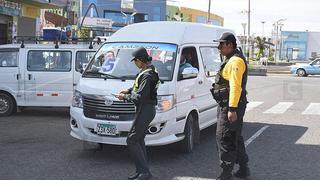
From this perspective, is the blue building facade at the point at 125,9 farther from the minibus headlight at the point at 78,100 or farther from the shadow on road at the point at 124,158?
the minibus headlight at the point at 78,100

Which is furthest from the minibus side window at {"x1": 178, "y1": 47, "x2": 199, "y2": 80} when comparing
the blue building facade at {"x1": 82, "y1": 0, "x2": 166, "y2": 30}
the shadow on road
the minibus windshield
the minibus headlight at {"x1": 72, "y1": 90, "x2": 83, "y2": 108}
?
the blue building facade at {"x1": 82, "y1": 0, "x2": 166, "y2": 30}

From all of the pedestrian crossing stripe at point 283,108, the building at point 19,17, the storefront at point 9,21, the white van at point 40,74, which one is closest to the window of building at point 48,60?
the white van at point 40,74

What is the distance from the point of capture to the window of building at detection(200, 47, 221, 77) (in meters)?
9.55

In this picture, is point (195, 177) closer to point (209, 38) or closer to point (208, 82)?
point (208, 82)

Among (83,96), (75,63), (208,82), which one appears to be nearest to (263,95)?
(75,63)

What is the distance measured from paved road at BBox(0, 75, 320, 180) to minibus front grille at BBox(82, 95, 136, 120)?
2.45 feet

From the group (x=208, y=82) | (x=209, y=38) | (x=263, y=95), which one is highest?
(x=209, y=38)

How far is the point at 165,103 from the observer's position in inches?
306

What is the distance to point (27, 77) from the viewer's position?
12.7m

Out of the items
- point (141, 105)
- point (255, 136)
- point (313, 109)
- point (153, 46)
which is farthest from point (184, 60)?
point (313, 109)

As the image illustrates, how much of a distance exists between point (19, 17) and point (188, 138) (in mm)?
16354

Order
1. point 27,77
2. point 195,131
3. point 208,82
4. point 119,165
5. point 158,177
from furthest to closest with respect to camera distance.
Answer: point 27,77, point 208,82, point 195,131, point 119,165, point 158,177

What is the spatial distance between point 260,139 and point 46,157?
432 cm

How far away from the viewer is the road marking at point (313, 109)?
49.0 feet
